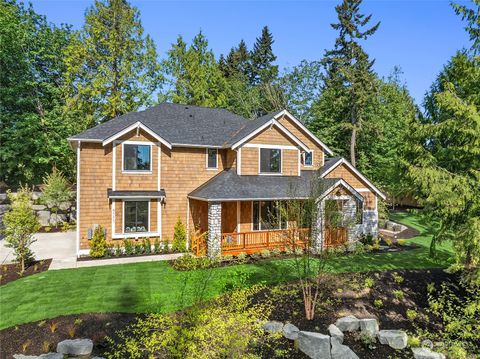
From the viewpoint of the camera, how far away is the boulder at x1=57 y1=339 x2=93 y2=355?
6964 millimetres

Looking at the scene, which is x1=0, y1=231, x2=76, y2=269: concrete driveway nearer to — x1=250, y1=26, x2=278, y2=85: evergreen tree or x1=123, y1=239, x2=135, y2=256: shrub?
x1=123, y1=239, x2=135, y2=256: shrub

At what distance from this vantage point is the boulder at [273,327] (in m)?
7.85

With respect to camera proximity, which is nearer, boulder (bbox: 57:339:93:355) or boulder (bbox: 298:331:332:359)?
boulder (bbox: 57:339:93:355)

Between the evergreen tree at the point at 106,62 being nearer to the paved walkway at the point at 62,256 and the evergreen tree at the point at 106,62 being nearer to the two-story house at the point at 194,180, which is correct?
the two-story house at the point at 194,180

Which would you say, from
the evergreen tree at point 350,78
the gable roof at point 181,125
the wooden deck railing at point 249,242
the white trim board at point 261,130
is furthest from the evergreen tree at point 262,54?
the wooden deck railing at point 249,242

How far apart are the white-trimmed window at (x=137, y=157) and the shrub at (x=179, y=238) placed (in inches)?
135

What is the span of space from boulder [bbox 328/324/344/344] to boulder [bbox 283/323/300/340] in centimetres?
86

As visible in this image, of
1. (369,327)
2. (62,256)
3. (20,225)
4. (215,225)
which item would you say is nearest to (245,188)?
(215,225)

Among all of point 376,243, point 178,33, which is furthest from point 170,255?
point 178,33

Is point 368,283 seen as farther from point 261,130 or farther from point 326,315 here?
point 261,130

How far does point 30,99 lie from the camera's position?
27.5 m

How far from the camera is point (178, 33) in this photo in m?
34.7

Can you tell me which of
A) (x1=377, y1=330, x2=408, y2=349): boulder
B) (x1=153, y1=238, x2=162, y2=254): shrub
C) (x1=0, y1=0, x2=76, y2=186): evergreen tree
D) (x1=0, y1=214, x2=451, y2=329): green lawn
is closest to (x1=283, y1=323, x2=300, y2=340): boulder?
(x1=0, y1=214, x2=451, y2=329): green lawn

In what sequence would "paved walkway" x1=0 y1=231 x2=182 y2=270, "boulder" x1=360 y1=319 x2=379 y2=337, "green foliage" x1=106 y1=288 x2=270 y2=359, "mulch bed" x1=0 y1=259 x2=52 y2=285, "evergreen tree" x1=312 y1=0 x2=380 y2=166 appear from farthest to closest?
"evergreen tree" x1=312 y1=0 x2=380 y2=166
"paved walkway" x1=0 y1=231 x2=182 y2=270
"mulch bed" x1=0 y1=259 x2=52 y2=285
"boulder" x1=360 y1=319 x2=379 y2=337
"green foliage" x1=106 y1=288 x2=270 y2=359
